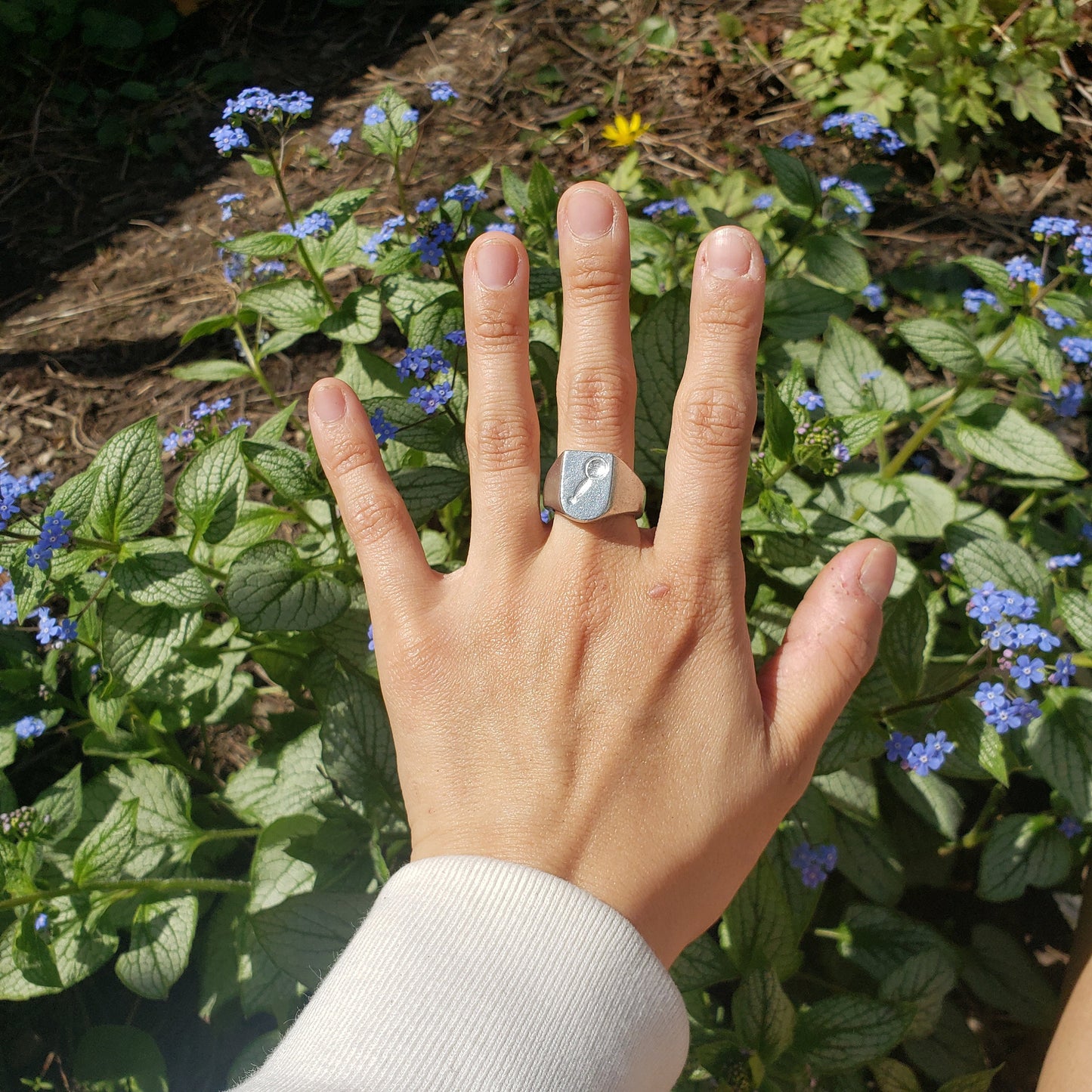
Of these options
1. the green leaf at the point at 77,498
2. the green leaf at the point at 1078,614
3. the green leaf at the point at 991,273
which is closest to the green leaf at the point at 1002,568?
the green leaf at the point at 1078,614

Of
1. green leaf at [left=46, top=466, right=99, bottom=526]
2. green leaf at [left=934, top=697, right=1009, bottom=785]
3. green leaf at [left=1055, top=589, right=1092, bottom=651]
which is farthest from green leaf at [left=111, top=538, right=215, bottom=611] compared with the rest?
green leaf at [left=1055, top=589, right=1092, bottom=651]

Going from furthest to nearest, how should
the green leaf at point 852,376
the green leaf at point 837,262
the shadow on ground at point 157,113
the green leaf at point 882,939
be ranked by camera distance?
the shadow on ground at point 157,113 → the green leaf at point 837,262 → the green leaf at point 852,376 → the green leaf at point 882,939

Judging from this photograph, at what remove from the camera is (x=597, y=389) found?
1.83 meters

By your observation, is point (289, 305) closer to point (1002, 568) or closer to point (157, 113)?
point (1002, 568)

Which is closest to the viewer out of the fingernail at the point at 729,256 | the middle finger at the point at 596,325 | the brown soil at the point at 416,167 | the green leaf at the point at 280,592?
the fingernail at the point at 729,256

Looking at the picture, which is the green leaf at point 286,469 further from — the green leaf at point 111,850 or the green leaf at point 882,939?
the green leaf at point 882,939

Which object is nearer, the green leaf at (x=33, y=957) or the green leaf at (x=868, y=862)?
the green leaf at (x=33, y=957)

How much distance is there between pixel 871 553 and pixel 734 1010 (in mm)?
1186

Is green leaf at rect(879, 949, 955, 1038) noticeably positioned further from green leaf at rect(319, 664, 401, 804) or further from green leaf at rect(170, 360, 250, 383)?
green leaf at rect(170, 360, 250, 383)

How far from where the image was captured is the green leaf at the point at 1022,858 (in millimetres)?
2404

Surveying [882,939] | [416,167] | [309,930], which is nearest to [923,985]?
[882,939]

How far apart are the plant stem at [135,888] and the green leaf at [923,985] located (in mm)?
1789

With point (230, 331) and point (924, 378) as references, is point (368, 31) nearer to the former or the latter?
point (230, 331)

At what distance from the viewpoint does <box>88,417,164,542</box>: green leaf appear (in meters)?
2.14
